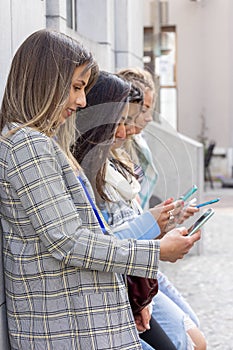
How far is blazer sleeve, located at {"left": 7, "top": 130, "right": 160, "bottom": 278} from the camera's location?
2381mm

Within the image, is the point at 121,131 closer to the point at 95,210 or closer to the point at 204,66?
the point at 95,210

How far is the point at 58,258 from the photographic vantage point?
240cm

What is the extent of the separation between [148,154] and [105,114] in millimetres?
1603

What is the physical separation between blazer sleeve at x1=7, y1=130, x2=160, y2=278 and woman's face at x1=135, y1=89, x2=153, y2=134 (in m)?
1.58

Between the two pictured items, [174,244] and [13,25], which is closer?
[174,244]

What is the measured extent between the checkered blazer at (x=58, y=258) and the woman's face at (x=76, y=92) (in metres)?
0.18

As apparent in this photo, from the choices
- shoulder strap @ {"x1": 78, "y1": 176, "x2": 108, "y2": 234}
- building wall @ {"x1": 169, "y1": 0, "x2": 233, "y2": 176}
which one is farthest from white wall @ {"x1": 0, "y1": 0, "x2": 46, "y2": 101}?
building wall @ {"x1": 169, "y1": 0, "x2": 233, "y2": 176}

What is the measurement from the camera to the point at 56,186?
240 centimetres

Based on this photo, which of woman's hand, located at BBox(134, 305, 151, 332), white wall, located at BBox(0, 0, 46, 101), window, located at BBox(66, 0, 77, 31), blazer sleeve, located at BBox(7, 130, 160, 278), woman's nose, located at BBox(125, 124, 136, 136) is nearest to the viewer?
blazer sleeve, located at BBox(7, 130, 160, 278)

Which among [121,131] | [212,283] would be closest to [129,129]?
[121,131]

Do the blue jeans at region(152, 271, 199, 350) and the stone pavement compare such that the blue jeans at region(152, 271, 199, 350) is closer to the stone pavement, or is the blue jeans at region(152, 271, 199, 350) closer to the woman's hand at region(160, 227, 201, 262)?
the woman's hand at region(160, 227, 201, 262)

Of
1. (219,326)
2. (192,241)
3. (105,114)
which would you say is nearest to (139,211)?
(105,114)

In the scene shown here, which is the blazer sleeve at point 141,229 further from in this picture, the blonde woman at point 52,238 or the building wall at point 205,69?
the building wall at point 205,69

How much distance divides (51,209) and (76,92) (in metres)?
0.43
